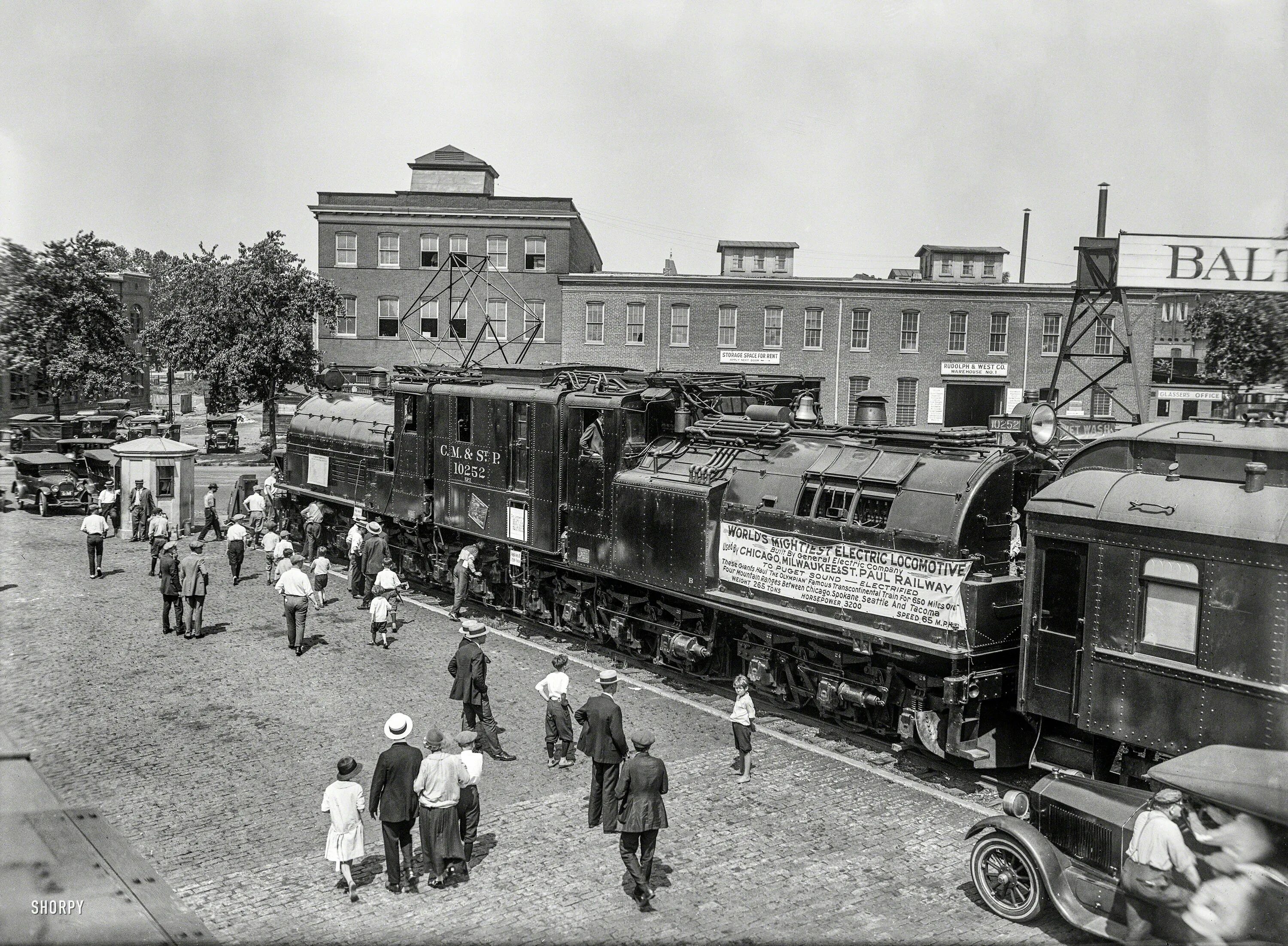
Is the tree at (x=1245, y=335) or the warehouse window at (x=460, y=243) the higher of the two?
the warehouse window at (x=460, y=243)

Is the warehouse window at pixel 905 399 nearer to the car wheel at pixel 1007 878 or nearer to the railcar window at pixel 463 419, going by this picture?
the railcar window at pixel 463 419

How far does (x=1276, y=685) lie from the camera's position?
8.52 metres

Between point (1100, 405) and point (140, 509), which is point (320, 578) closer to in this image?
point (140, 509)

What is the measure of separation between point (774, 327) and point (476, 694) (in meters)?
35.9

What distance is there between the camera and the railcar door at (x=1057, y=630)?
33.2 feet

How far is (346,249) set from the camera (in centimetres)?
4800

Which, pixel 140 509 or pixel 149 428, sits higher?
pixel 149 428

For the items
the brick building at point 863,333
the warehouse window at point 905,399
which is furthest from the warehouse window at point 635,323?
the warehouse window at point 905,399

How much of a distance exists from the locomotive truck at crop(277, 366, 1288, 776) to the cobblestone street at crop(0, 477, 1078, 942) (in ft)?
3.95

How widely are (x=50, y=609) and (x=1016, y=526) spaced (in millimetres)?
17927

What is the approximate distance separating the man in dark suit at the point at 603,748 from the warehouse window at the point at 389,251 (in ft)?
136

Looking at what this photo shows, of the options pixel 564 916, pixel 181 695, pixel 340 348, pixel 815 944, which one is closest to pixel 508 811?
pixel 564 916

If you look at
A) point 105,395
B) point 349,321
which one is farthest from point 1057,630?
point 349,321

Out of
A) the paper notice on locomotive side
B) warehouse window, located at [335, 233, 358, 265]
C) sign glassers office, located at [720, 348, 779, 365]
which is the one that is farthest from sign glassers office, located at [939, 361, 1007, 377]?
the paper notice on locomotive side
